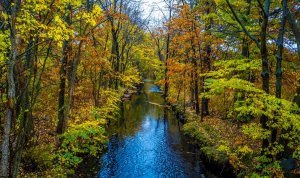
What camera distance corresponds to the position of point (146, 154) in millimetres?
15734

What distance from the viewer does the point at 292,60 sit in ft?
43.0

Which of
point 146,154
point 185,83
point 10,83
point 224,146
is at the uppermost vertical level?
point 10,83

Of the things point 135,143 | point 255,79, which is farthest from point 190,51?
point 135,143

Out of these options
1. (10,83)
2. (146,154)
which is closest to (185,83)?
(146,154)

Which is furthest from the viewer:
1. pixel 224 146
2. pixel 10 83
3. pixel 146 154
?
pixel 146 154

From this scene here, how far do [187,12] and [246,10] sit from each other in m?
5.53

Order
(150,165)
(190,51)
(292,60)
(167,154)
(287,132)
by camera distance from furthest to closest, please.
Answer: (190,51) → (167,154) → (150,165) → (292,60) → (287,132)

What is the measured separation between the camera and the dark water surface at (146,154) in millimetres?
13039

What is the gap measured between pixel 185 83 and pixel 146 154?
31.9ft

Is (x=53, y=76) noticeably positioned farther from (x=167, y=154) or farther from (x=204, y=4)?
(x=204, y=4)

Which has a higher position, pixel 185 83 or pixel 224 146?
pixel 185 83

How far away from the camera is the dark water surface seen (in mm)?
13039

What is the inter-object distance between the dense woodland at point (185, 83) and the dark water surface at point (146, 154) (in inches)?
38.4

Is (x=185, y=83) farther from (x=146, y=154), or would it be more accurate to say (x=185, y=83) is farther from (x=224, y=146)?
(x=224, y=146)
